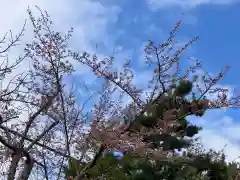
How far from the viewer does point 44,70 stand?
7.60 metres

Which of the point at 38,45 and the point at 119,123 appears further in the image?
the point at 38,45

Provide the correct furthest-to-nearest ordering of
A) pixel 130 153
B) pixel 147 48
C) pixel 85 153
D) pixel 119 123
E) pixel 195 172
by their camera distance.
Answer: pixel 195 172
pixel 147 48
pixel 85 153
pixel 119 123
pixel 130 153

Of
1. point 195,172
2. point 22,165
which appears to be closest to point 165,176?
point 195,172

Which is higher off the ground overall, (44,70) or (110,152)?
(44,70)

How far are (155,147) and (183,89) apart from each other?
2111 mm

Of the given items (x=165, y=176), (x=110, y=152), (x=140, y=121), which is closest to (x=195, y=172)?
(x=165, y=176)

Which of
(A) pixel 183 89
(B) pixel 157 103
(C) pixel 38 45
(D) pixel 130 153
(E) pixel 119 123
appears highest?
(C) pixel 38 45

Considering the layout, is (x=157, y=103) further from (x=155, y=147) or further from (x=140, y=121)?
(x=155, y=147)

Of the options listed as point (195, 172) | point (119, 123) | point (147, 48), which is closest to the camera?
point (119, 123)

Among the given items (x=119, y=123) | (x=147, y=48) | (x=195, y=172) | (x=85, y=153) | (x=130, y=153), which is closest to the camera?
(x=130, y=153)

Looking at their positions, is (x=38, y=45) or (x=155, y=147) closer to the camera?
(x=155, y=147)

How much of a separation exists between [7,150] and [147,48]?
2885 millimetres

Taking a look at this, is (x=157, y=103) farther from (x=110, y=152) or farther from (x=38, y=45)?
(x=38, y=45)

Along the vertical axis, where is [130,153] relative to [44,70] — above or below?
below
